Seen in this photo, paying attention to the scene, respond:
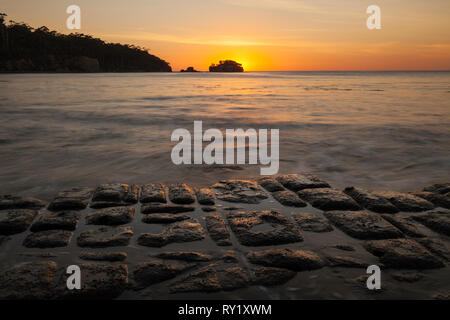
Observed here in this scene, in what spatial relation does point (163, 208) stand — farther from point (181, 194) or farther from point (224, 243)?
point (224, 243)

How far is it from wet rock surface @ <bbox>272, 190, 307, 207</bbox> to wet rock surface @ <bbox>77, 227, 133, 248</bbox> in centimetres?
147

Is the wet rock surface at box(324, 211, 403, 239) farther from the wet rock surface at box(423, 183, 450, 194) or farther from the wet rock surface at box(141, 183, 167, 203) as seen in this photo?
the wet rock surface at box(141, 183, 167, 203)

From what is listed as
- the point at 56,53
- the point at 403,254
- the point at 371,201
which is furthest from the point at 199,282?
the point at 56,53

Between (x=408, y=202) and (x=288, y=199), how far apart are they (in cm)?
114

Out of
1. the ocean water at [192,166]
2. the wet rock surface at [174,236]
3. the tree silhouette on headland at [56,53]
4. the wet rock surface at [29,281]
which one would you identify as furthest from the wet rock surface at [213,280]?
the tree silhouette on headland at [56,53]

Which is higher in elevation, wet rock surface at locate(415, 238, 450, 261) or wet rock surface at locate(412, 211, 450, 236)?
wet rock surface at locate(412, 211, 450, 236)

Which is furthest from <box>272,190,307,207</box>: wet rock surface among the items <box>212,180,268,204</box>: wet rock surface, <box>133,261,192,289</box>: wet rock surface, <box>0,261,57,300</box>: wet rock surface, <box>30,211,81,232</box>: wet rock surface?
<box>0,261,57,300</box>: wet rock surface

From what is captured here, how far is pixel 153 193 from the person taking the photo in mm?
3314

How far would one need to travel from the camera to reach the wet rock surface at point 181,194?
3144mm

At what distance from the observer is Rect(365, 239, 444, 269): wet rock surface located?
6.64ft

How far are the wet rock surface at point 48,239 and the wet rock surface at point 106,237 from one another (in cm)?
10

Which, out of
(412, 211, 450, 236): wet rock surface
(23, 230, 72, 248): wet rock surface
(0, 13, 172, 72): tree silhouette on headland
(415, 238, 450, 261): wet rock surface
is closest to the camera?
(415, 238, 450, 261): wet rock surface

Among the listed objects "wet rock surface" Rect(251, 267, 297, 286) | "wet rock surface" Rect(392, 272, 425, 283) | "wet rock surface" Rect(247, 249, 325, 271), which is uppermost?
"wet rock surface" Rect(247, 249, 325, 271)

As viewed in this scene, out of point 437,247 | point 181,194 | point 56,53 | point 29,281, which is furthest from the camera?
point 56,53
